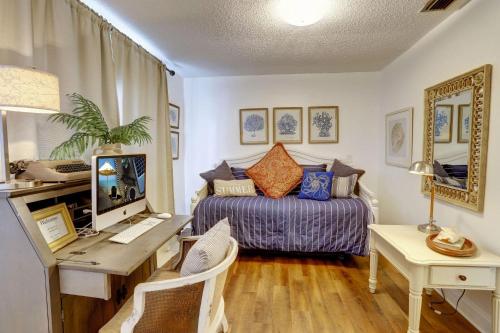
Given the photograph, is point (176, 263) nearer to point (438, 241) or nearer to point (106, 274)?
point (106, 274)

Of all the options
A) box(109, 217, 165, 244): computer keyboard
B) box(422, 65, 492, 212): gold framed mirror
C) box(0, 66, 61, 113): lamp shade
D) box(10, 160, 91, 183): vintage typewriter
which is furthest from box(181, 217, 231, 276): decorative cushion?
box(422, 65, 492, 212): gold framed mirror

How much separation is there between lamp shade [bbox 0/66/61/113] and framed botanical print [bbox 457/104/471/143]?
2.60m

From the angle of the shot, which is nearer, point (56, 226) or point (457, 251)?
point (56, 226)

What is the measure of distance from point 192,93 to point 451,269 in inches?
147

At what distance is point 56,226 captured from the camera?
1.32 meters

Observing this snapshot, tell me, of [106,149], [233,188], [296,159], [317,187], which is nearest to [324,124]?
[296,159]

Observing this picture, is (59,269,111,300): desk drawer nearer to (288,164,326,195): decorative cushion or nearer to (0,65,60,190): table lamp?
(0,65,60,190): table lamp

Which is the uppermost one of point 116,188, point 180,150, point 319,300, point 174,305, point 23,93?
point 23,93

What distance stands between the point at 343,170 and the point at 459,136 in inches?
61.9

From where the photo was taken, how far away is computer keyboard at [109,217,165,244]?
1430 mm

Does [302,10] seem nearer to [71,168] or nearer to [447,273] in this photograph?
[71,168]

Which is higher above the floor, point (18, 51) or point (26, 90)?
point (18, 51)

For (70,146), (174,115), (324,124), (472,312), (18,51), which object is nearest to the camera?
(18,51)

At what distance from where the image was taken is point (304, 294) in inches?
92.5
